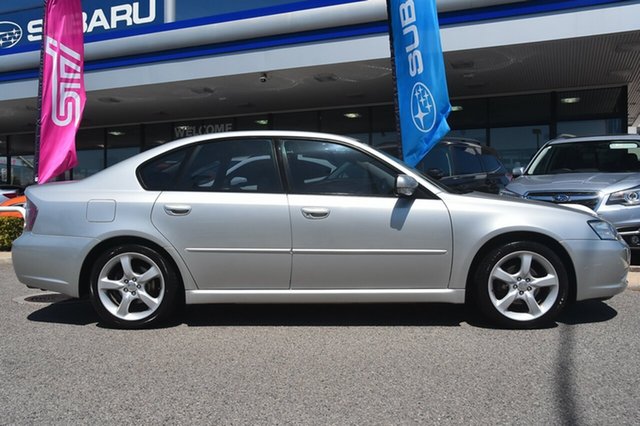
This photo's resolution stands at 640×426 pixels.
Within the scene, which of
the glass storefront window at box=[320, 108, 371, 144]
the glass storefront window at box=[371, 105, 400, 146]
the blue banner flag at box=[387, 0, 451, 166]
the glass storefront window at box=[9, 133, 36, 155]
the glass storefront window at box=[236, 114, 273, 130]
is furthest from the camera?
the glass storefront window at box=[9, 133, 36, 155]

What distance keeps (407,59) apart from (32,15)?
39.3 feet

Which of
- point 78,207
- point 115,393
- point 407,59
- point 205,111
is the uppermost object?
point 205,111

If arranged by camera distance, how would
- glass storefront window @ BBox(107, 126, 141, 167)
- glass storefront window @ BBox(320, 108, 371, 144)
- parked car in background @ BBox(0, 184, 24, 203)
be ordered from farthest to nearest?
glass storefront window @ BBox(107, 126, 141, 167)
glass storefront window @ BBox(320, 108, 371, 144)
parked car in background @ BBox(0, 184, 24, 203)

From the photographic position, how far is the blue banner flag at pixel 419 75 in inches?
273

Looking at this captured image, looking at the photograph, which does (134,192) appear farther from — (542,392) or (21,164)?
(21,164)

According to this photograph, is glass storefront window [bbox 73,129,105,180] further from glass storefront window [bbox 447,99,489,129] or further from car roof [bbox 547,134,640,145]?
car roof [bbox 547,134,640,145]

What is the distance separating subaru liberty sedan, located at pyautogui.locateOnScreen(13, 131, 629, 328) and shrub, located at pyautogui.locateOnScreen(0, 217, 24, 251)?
513cm

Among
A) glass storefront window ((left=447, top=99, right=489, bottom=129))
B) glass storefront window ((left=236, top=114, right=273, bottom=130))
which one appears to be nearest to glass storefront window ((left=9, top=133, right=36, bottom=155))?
glass storefront window ((left=236, top=114, right=273, bottom=130))

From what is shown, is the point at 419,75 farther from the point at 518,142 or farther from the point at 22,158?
the point at 22,158

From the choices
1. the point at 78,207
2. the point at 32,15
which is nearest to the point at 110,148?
the point at 32,15

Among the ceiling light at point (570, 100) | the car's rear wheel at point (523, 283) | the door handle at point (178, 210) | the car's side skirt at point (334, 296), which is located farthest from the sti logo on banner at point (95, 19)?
the car's rear wheel at point (523, 283)

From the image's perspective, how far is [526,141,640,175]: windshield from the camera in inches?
298

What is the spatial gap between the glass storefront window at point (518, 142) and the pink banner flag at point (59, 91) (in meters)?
10.2

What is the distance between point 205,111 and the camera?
16953 mm
